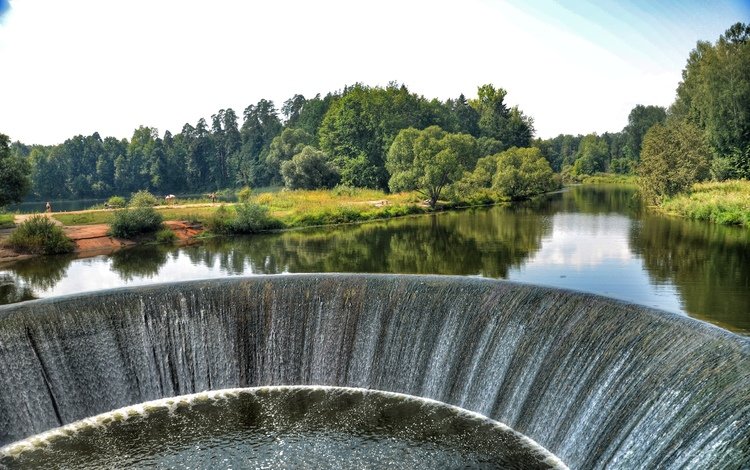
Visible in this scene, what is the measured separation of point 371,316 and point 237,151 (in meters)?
86.5

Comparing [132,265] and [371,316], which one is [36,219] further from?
[371,316]

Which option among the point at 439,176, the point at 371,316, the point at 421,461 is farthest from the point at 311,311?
the point at 439,176

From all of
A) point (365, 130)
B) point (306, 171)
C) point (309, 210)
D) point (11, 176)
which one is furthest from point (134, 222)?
point (365, 130)

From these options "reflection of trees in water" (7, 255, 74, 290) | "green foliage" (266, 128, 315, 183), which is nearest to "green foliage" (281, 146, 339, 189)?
"green foliage" (266, 128, 315, 183)

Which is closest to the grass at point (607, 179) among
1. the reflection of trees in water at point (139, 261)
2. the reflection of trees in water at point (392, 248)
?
the reflection of trees in water at point (392, 248)

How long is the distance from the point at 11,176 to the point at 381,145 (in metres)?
38.2

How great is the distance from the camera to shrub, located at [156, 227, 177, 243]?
30.5 meters

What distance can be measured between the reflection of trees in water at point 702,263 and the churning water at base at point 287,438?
719 centimetres

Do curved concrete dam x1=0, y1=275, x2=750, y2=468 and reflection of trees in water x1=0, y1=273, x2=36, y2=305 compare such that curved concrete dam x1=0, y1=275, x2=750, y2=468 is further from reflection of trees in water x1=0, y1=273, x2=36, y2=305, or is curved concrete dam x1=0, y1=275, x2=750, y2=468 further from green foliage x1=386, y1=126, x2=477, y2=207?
green foliage x1=386, y1=126, x2=477, y2=207

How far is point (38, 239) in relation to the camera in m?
26.3

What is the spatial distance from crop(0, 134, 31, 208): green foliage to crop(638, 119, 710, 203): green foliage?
3895cm

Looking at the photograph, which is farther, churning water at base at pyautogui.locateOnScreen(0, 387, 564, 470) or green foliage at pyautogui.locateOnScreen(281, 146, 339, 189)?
green foliage at pyautogui.locateOnScreen(281, 146, 339, 189)

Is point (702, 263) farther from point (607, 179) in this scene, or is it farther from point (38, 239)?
point (607, 179)

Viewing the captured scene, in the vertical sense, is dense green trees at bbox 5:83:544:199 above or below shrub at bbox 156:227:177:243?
above
